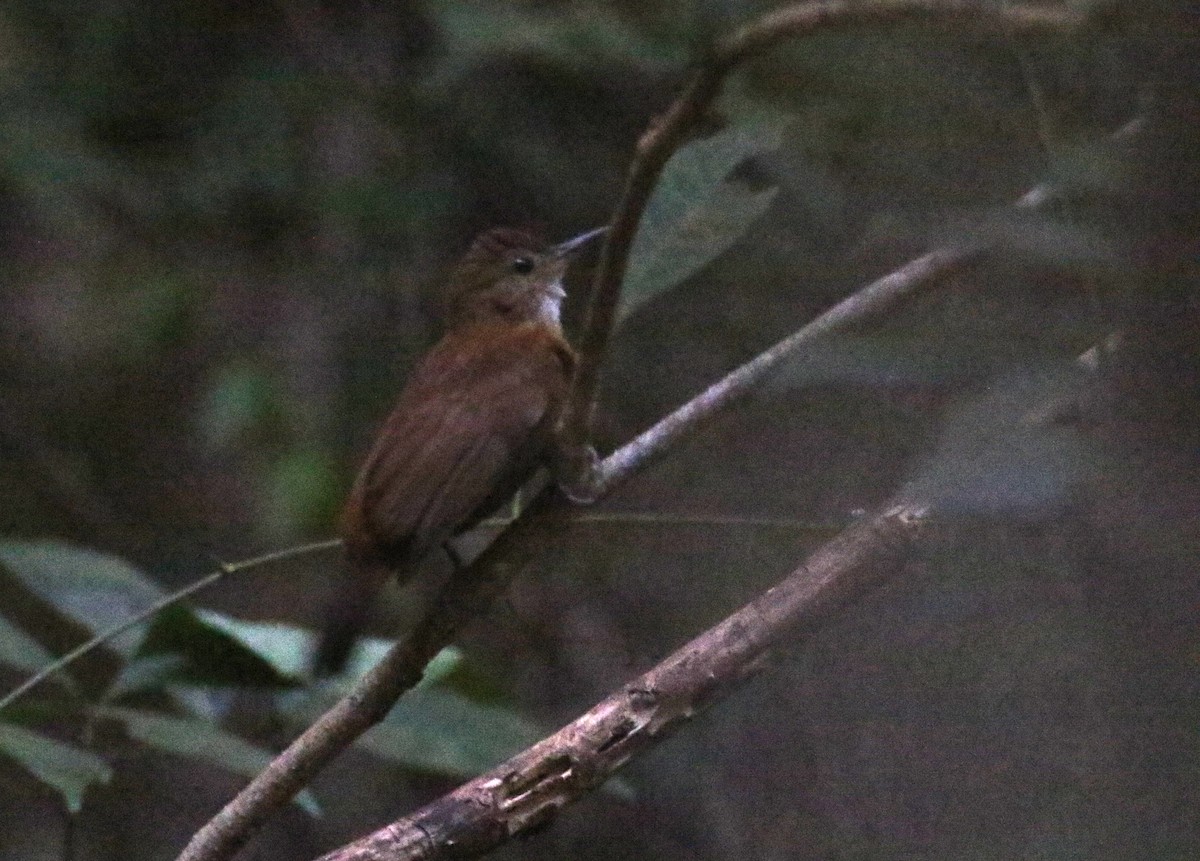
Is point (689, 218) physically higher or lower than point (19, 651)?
higher

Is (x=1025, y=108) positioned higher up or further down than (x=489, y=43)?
higher up

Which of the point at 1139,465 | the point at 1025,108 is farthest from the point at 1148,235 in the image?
the point at 1025,108

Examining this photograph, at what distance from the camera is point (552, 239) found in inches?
157

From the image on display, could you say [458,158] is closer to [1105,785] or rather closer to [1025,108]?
[1025,108]

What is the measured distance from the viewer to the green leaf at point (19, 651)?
2.69 m

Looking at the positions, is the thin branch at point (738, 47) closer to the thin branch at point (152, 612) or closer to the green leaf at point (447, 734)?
the thin branch at point (152, 612)

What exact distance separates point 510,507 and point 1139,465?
186cm

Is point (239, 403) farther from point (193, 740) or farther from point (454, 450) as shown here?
point (454, 450)

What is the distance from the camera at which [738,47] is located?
3.51 ft

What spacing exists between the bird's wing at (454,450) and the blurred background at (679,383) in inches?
9.1

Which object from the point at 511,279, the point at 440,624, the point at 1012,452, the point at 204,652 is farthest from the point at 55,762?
the point at 1012,452

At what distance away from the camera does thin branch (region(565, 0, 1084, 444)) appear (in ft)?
3.15

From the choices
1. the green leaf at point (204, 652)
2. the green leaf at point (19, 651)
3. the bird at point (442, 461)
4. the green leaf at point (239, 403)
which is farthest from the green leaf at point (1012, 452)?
the green leaf at point (239, 403)

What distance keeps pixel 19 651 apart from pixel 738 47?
1.92 meters
